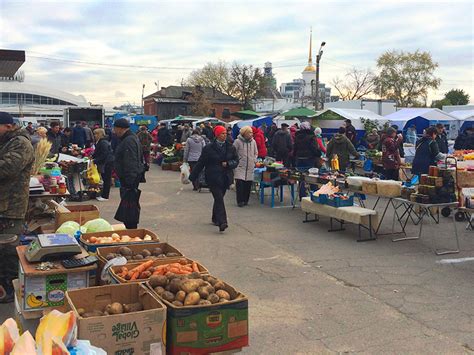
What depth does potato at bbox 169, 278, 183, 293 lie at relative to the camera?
12.0 feet

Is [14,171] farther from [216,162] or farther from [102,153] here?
[102,153]

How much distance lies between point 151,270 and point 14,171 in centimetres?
200

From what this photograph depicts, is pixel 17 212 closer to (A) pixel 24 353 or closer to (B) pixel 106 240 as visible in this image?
(B) pixel 106 240

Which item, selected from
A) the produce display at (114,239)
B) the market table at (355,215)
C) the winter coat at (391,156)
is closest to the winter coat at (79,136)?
the winter coat at (391,156)

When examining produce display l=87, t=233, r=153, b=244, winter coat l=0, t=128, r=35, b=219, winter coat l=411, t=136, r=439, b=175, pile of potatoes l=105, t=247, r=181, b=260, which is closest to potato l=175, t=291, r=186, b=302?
pile of potatoes l=105, t=247, r=181, b=260

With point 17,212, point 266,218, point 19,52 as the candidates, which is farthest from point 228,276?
point 19,52

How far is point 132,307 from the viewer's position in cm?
361

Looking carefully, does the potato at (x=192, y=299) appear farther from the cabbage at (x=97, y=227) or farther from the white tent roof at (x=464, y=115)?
the white tent roof at (x=464, y=115)

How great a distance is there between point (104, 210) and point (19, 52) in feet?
13.2

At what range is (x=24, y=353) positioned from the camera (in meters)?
2.29

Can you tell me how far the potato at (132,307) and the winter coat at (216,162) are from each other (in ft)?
17.6

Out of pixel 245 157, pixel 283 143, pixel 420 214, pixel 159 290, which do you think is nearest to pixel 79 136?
pixel 283 143

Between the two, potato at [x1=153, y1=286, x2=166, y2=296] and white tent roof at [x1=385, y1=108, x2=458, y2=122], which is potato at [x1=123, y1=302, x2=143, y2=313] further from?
white tent roof at [x1=385, y1=108, x2=458, y2=122]

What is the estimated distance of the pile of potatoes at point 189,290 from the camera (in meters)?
3.51
